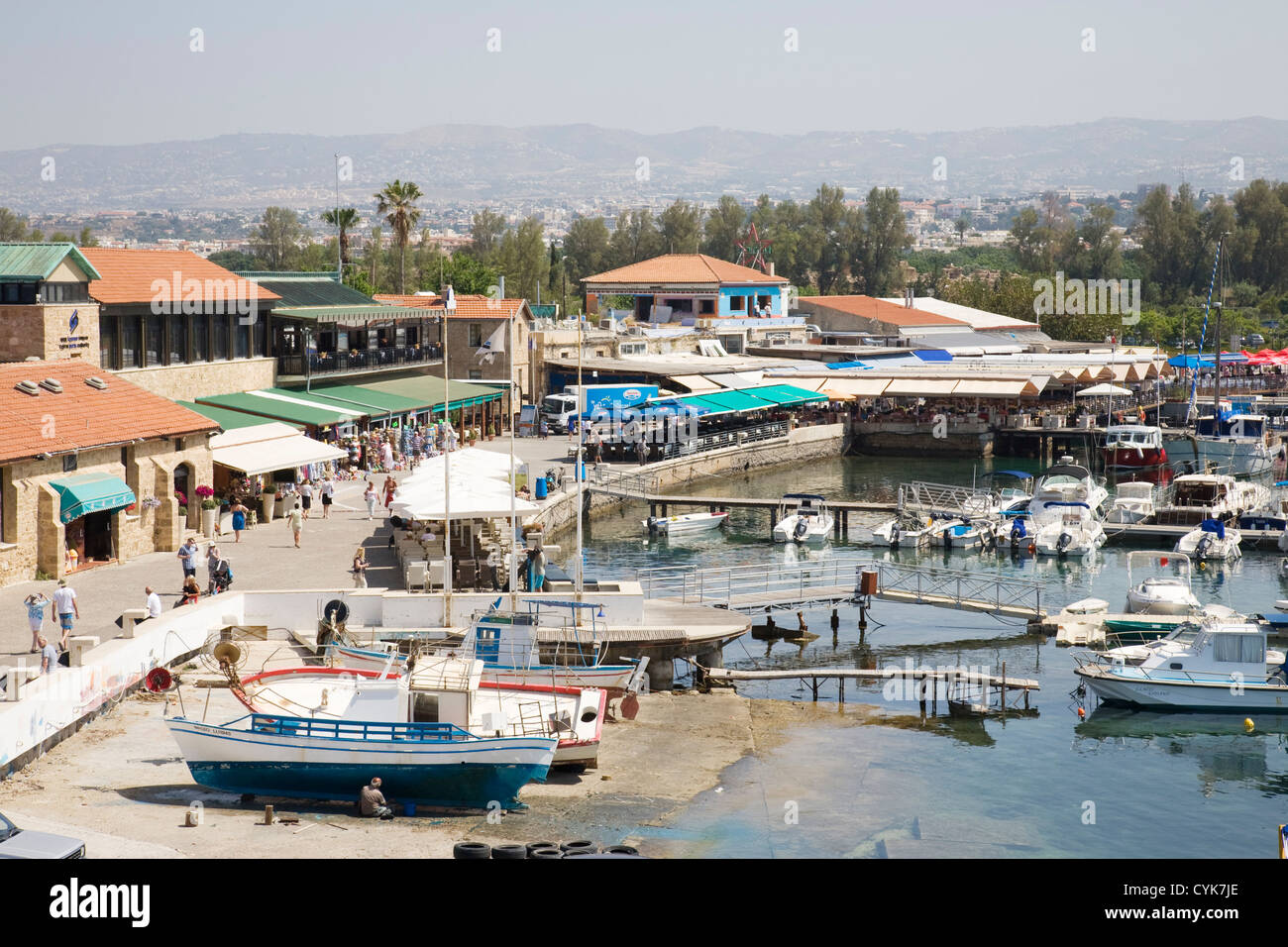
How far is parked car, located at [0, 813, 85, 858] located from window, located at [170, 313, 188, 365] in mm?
29723

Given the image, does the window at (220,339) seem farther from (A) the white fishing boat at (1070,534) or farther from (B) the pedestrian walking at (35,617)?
(A) the white fishing boat at (1070,534)

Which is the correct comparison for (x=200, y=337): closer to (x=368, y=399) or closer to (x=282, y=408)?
(x=282, y=408)

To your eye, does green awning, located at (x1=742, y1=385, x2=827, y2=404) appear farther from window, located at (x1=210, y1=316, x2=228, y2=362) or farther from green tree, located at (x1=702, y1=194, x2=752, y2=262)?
green tree, located at (x1=702, y1=194, x2=752, y2=262)

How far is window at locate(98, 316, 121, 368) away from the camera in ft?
132

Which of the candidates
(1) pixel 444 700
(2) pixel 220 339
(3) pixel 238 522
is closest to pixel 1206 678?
(1) pixel 444 700

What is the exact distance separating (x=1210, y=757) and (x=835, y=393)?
165 feet

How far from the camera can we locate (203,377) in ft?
148

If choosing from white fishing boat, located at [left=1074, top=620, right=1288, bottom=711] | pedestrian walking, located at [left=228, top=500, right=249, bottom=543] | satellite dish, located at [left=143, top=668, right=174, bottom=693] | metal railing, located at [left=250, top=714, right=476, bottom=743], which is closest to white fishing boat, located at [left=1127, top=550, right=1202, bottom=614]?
white fishing boat, located at [left=1074, top=620, right=1288, bottom=711]

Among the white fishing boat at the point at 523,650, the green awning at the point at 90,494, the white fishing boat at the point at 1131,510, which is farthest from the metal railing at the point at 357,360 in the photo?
the white fishing boat at the point at 1131,510

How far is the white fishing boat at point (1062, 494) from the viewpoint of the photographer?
50.7m
